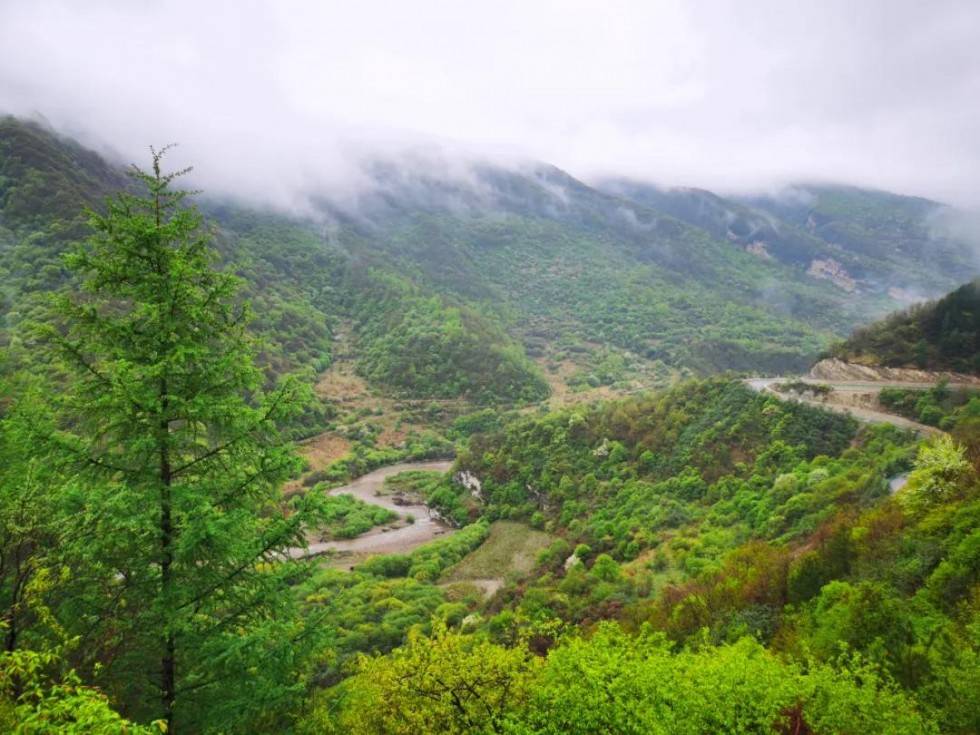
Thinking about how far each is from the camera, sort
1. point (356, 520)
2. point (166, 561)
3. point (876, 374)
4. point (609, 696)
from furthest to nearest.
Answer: point (356, 520) < point (876, 374) < point (609, 696) < point (166, 561)

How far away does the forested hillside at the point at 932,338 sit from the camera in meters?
42.5

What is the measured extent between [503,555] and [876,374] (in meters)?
37.8

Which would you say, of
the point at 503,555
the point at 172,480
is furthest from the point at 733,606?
the point at 503,555

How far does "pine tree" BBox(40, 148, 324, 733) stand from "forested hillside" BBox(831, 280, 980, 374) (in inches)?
2017

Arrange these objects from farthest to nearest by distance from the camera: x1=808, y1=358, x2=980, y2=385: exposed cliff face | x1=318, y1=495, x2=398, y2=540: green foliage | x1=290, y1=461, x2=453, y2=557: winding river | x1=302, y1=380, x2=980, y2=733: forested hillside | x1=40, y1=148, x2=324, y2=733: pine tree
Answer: x1=318, y1=495, x2=398, y2=540: green foliage, x1=290, y1=461, x2=453, y2=557: winding river, x1=808, y1=358, x2=980, y2=385: exposed cliff face, x1=302, y1=380, x2=980, y2=733: forested hillside, x1=40, y1=148, x2=324, y2=733: pine tree

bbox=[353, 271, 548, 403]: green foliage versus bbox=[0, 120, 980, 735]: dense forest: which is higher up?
bbox=[0, 120, 980, 735]: dense forest

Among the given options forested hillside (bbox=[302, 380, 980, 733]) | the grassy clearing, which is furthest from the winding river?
forested hillside (bbox=[302, 380, 980, 733])

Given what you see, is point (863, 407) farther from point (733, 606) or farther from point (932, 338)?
point (733, 606)

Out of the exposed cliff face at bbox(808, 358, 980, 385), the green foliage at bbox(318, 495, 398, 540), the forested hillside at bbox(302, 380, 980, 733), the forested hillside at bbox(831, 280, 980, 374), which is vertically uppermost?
the forested hillside at bbox(831, 280, 980, 374)

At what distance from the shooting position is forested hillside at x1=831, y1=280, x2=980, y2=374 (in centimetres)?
4247

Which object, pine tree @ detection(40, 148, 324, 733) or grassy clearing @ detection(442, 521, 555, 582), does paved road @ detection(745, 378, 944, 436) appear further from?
pine tree @ detection(40, 148, 324, 733)

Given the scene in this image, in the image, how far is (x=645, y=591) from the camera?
30.9 m

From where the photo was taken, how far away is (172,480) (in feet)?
33.0

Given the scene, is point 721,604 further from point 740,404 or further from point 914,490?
point 740,404
